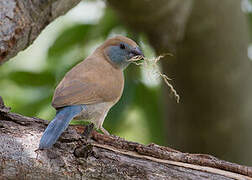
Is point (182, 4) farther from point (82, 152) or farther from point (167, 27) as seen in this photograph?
point (82, 152)

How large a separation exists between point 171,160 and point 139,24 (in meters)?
1.82

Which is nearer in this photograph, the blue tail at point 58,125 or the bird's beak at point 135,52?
the blue tail at point 58,125

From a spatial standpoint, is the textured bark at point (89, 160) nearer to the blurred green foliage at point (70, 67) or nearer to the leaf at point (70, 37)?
the blurred green foliage at point (70, 67)

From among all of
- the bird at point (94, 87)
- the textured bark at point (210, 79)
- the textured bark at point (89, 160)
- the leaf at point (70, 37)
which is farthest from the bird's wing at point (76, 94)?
the leaf at point (70, 37)

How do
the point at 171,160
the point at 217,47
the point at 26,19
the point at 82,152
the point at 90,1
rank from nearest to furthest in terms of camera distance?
1. the point at 82,152
2. the point at 171,160
3. the point at 26,19
4. the point at 217,47
5. the point at 90,1

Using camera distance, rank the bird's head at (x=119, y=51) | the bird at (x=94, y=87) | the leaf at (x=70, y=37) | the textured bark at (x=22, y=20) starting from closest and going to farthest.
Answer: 1. the textured bark at (x=22, y=20)
2. the bird at (x=94, y=87)
3. the bird's head at (x=119, y=51)
4. the leaf at (x=70, y=37)

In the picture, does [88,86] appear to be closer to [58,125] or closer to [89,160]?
A: [58,125]

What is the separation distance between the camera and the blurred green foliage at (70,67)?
422 centimetres

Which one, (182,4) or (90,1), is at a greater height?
(90,1)

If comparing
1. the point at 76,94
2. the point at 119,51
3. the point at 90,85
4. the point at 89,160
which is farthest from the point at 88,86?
the point at 89,160

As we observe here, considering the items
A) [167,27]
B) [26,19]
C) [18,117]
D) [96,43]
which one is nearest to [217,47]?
[167,27]

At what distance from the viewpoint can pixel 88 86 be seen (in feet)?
11.1

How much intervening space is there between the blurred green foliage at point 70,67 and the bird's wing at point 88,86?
487mm

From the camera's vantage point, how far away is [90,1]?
5.04 metres
